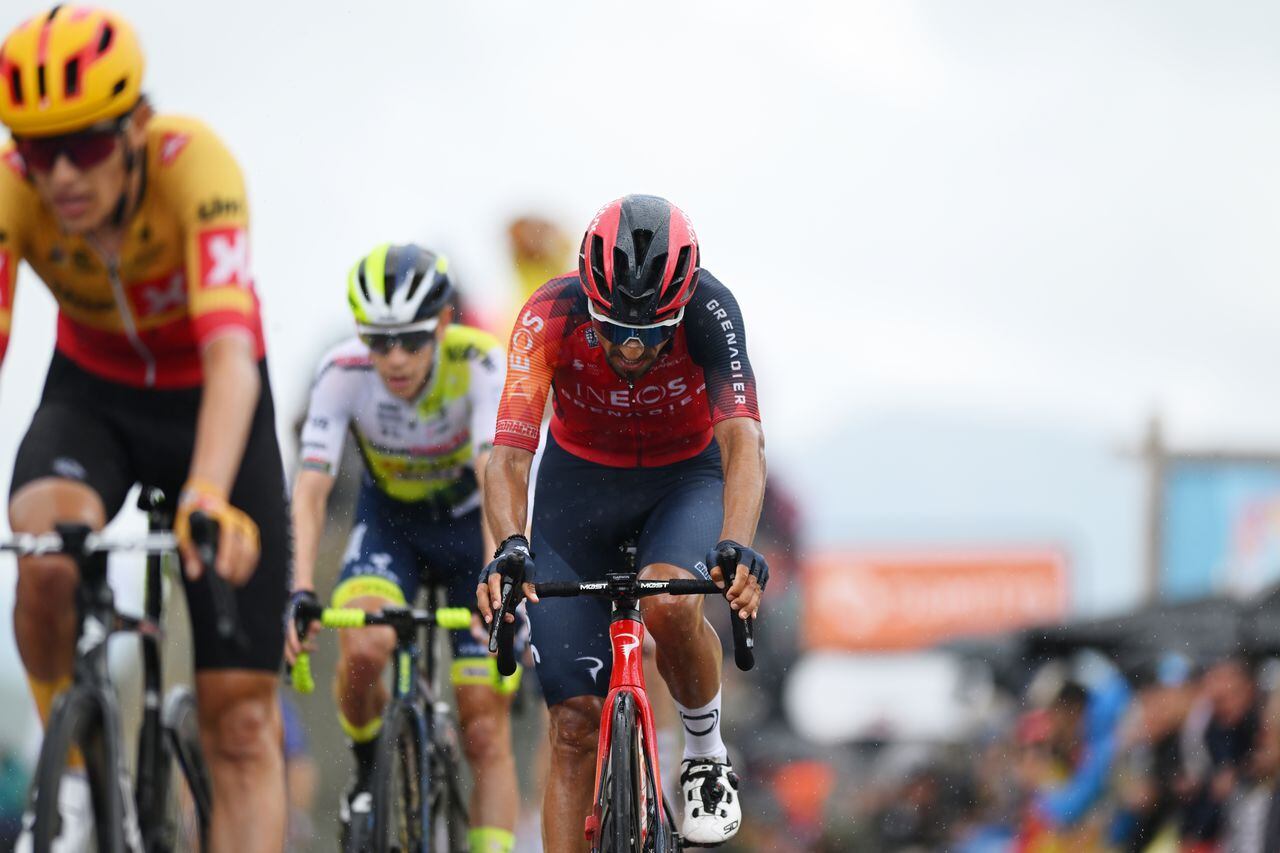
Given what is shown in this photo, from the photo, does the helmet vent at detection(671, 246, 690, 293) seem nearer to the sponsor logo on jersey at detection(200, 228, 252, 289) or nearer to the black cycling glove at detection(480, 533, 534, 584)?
the black cycling glove at detection(480, 533, 534, 584)

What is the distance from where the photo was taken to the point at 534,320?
631 centimetres

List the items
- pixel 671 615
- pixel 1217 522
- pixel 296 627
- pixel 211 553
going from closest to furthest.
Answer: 1. pixel 211 553
2. pixel 671 615
3. pixel 296 627
4. pixel 1217 522

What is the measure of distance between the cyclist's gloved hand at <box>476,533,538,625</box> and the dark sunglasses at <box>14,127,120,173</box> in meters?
1.74

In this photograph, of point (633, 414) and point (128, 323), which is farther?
point (633, 414)

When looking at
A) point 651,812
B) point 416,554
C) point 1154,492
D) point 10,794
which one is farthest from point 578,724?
point 1154,492

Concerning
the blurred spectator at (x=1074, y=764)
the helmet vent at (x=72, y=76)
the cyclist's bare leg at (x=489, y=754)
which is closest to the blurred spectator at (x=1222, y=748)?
the blurred spectator at (x=1074, y=764)

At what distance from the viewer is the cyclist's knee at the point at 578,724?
621 centimetres

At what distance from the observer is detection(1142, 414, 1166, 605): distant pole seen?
36656 mm

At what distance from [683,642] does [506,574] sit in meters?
0.88

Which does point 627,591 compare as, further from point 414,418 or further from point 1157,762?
point 1157,762

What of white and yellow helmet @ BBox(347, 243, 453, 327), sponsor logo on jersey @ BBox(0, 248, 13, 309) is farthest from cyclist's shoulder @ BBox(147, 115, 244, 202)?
white and yellow helmet @ BBox(347, 243, 453, 327)

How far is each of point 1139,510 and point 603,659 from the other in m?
33.0

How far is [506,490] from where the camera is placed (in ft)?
20.1

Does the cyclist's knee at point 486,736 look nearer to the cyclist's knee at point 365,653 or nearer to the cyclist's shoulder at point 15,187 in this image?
the cyclist's knee at point 365,653
